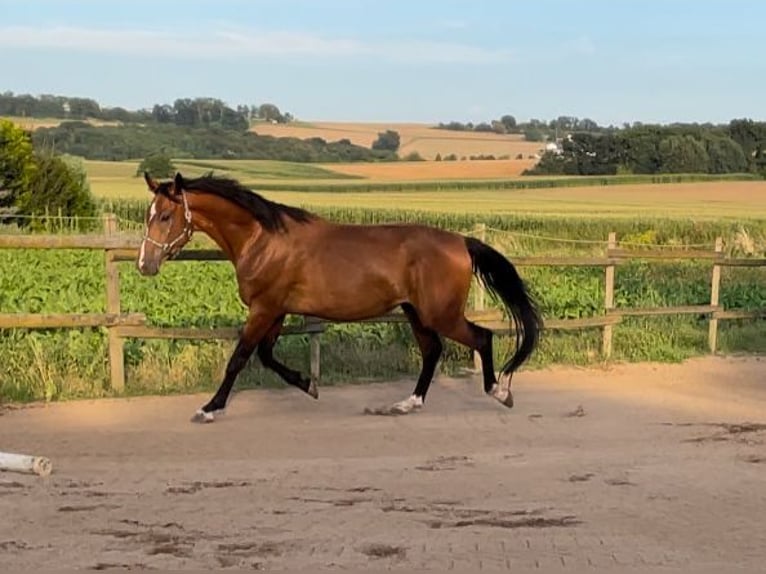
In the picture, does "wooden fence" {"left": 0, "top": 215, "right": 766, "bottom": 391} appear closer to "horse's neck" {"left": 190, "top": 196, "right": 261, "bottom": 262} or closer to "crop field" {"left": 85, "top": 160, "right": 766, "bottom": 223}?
"horse's neck" {"left": 190, "top": 196, "right": 261, "bottom": 262}

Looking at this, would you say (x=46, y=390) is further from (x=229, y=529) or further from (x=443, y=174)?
(x=443, y=174)

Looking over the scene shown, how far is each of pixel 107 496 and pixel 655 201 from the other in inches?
2118

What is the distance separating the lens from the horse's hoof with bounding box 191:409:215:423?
9438 mm

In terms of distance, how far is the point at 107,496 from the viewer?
7.00m

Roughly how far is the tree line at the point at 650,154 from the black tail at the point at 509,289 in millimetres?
72305

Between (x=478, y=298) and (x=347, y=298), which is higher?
(x=347, y=298)

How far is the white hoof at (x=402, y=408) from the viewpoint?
994 cm

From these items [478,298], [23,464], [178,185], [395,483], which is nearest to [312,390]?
[178,185]

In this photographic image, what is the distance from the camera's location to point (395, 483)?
7438 mm

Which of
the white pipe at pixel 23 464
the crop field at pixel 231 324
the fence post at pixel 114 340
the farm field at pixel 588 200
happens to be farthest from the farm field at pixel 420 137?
the white pipe at pixel 23 464

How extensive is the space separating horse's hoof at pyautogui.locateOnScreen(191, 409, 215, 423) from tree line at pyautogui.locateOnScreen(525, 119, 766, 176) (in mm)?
73579

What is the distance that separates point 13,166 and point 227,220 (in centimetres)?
2065

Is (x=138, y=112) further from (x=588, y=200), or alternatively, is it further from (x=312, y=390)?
(x=312, y=390)

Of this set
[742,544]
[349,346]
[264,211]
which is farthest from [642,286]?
[742,544]
